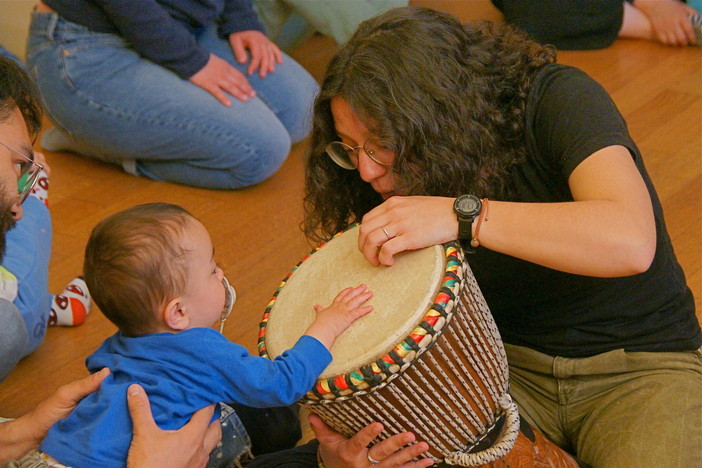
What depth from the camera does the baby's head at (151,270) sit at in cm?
132

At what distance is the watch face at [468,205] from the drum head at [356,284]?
7 cm

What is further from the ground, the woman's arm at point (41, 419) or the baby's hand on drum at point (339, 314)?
the baby's hand on drum at point (339, 314)

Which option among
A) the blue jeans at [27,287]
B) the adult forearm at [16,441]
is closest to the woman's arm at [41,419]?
the adult forearm at [16,441]

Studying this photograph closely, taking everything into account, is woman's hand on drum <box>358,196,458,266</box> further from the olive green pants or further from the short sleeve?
the olive green pants

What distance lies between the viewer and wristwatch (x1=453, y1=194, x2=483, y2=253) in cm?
129

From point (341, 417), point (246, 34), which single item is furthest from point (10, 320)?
point (246, 34)

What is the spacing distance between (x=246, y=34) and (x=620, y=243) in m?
2.23

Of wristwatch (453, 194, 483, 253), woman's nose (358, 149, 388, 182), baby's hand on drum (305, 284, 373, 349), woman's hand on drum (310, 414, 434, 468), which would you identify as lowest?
woman's hand on drum (310, 414, 434, 468)

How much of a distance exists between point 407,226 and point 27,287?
124 cm

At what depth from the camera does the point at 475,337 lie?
4.36 feet

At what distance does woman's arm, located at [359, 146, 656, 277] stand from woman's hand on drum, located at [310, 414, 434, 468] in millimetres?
294

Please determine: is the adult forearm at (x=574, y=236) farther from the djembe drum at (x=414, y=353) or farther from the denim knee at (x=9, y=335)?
the denim knee at (x=9, y=335)

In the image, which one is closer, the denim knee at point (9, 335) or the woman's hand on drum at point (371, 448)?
the woman's hand on drum at point (371, 448)

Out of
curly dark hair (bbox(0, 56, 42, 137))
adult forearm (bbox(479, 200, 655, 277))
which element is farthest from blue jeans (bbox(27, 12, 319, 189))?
adult forearm (bbox(479, 200, 655, 277))
